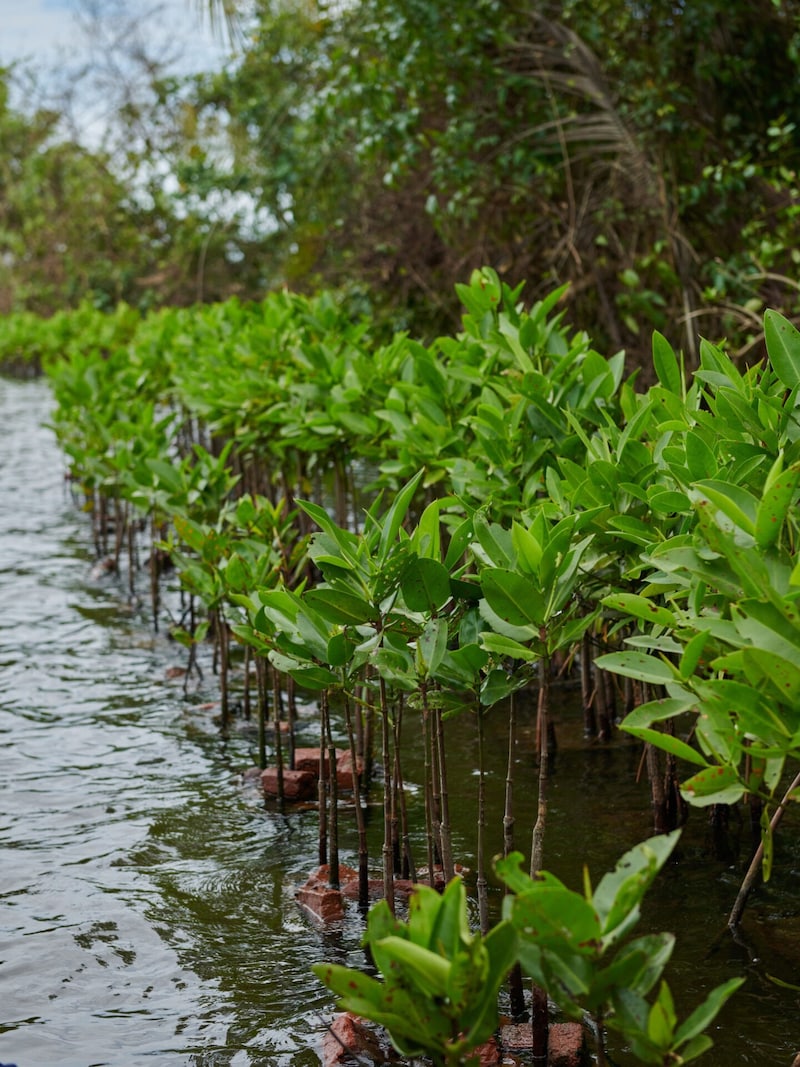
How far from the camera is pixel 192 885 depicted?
3.00m

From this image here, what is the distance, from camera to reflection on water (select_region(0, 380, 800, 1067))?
7.68 feet

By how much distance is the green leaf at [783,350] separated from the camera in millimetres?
2336

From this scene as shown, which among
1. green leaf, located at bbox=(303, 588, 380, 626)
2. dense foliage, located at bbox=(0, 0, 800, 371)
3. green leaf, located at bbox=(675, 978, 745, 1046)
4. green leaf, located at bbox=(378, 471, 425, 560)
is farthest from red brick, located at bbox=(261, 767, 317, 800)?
dense foliage, located at bbox=(0, 0, 800, 371)

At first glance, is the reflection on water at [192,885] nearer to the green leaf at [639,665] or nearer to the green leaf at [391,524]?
the green leaf at [639,665]

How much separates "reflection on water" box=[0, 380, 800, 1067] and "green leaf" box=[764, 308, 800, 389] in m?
1.21

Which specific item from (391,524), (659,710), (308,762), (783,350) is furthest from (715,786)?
(308,762)

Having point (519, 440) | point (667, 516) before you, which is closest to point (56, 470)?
point (519, 440)

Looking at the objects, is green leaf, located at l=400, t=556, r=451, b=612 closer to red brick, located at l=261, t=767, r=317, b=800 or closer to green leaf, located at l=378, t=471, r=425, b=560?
green leaf, located at l=378, t=471, r=425, b=560

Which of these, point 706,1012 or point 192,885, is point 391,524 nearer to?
point 706,1012

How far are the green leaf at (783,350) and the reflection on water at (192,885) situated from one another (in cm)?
121

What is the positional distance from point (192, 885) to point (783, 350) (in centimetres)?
194

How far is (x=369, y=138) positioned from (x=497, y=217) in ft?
3.32

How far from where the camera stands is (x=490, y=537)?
7.18 feet

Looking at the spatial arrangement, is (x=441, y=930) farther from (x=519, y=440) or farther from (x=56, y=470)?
(x=56, y=470)
